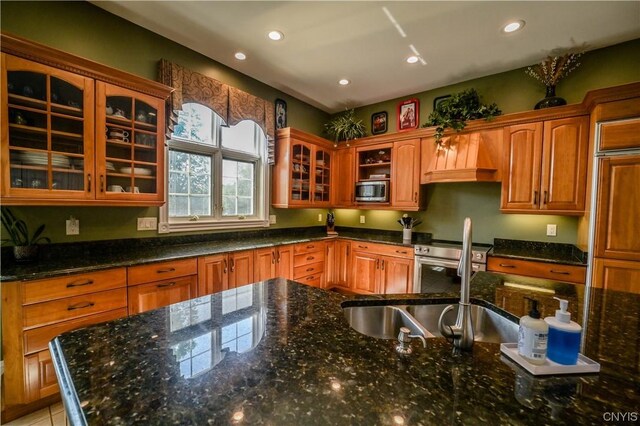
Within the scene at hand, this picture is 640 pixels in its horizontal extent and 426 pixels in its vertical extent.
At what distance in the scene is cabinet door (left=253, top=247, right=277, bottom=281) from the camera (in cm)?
302

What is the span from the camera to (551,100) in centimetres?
288

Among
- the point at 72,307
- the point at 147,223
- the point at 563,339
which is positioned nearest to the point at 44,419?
the point at 72,307

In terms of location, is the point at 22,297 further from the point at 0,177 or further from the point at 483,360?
the point at 483,360

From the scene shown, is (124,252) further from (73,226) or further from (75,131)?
(75,131)

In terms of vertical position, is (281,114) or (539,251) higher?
(281,114)

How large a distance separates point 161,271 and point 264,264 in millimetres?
1095

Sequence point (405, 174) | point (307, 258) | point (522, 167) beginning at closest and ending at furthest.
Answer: point (522, 167) < point (307, 258) < point (405, 174)

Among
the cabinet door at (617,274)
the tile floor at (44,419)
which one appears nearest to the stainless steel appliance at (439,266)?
the cabinet door at (617,274)

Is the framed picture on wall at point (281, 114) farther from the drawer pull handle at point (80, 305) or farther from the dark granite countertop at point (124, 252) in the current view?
the drawer pull handle at point (80, 305)

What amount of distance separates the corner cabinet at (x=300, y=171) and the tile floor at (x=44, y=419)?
2.72m

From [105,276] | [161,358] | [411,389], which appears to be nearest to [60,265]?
[105,276]

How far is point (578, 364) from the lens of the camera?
773 millimetres

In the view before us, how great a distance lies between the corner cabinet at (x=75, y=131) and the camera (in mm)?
1792

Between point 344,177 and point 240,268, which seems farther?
point 344,177
